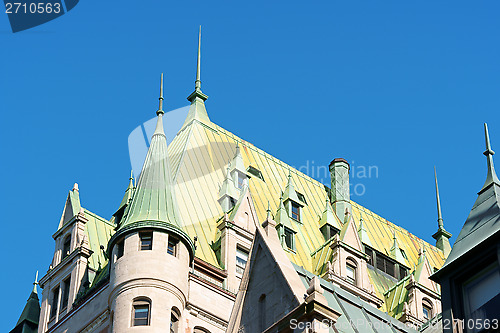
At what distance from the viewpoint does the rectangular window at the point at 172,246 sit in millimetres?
57219

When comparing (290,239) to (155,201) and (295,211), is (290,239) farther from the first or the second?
(155,201)

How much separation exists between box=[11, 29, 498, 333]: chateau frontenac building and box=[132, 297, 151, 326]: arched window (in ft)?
0.14

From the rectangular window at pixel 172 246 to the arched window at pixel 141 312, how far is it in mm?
2958

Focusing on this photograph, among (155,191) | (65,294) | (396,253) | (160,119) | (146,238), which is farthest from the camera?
(396,253)

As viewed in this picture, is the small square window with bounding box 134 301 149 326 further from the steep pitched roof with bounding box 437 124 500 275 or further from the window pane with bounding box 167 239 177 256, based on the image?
the steep pitched roof with bounding box 437 124 500 275

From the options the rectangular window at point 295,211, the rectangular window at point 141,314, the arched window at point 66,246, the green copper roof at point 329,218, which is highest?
the green copper roof at point 329,218

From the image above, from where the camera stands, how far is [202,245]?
62031mm

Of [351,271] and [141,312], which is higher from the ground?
[351,271]

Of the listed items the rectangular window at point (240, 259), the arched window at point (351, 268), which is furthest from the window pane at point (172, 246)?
the arched window at point (351, 268)

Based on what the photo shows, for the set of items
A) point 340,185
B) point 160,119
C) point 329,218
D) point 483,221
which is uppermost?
point 340,185

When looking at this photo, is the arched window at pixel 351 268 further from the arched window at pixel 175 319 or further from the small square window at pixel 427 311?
the arched window at pixel 175 319

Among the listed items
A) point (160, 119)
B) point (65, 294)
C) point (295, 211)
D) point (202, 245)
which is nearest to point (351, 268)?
point (295, 211)

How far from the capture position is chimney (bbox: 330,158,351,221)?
78562mm

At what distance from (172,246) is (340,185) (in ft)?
80.5
